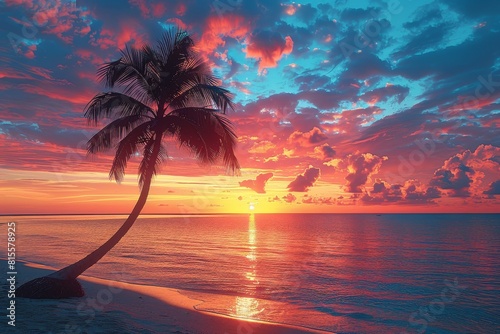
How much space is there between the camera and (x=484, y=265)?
35.8 m

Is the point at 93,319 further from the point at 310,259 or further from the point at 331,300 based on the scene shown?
the point at 310,259

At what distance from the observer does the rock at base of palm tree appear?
A: 1315cm

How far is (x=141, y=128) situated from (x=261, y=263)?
925 inches

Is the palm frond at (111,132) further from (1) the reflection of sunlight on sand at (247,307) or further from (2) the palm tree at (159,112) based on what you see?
(1) the reflection of sunlight on sand at (247,307)

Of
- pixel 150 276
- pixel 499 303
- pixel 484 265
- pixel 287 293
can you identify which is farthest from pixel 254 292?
pixel 484 265

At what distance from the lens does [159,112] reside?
1487 cm

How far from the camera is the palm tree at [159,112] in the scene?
14500mm

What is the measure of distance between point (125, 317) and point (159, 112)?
8.11 meters

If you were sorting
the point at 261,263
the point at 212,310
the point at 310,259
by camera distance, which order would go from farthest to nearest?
1. the point at 310,259
2. the point at 261,263
3. the point at 212,310

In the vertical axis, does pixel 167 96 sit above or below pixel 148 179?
above

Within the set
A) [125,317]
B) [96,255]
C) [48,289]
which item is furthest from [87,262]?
[125,317]

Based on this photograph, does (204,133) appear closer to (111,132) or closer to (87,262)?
(111,132)

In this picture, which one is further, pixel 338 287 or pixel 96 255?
pixel 338 287

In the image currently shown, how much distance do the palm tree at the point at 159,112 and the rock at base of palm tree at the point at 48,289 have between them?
24 centimetres
